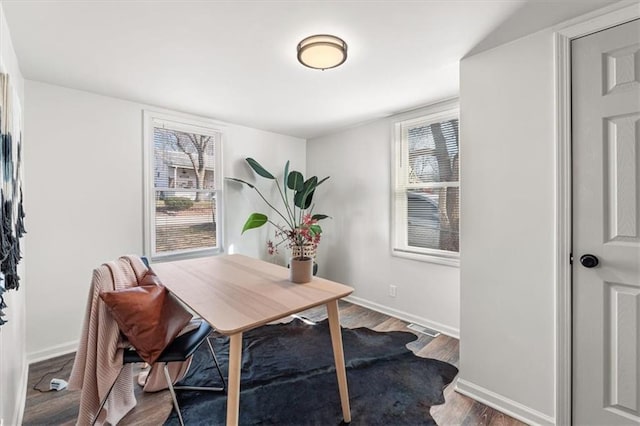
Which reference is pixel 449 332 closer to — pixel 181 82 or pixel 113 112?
pixel 181 82

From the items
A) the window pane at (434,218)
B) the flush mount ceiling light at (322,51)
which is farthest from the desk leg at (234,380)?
the window pane at (434,218)

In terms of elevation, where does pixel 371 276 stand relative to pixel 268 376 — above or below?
above

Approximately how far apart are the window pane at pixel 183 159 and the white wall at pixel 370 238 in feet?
5.05

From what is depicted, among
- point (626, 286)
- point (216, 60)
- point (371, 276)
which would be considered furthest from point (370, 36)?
point (371, 276)

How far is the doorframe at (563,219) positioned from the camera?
1.54 m

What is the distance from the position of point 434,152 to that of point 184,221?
113 inches

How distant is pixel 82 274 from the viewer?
254cm

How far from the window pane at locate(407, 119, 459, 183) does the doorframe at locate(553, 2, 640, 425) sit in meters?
1.23

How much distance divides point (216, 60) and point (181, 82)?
552 millimetres

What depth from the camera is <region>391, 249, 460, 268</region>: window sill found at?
109 inches

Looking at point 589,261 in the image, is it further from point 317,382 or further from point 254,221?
point 254,221

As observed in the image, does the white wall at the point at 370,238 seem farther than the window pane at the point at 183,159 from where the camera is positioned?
No

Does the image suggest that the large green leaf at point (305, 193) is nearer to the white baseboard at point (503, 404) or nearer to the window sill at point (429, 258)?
the window sill at point (429, 258)

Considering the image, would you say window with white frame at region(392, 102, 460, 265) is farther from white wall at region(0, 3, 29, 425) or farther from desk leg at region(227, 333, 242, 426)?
white wall at region(0, 3, 29, 425)
